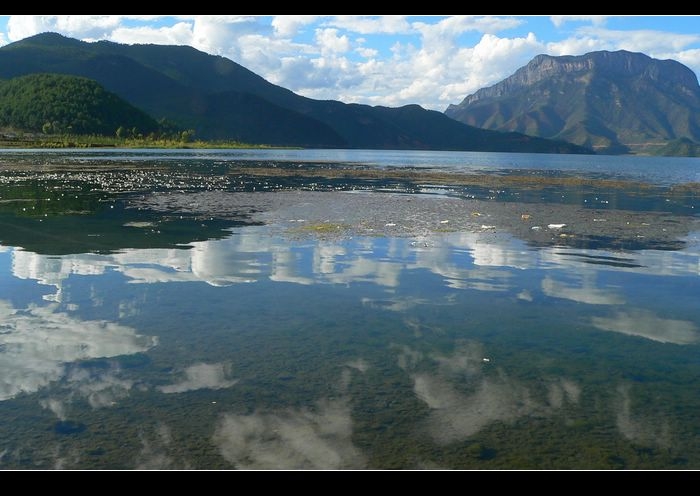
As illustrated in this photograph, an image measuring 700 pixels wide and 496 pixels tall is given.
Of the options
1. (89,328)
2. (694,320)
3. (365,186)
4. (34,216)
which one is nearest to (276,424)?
(89,328)

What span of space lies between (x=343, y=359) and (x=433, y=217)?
2678 cm

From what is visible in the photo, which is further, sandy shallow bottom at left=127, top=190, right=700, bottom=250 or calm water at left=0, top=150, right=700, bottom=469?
sandy shallow bottom at left=127, top=190, right=700, bottom=250

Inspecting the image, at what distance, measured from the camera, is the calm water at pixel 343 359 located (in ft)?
32.1

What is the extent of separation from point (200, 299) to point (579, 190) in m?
58.8

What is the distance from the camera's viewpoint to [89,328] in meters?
15.5

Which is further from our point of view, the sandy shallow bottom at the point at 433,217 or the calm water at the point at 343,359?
the sandy shallow bottom at the point at 433,217

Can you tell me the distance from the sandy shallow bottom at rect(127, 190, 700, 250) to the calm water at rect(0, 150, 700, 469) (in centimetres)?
613

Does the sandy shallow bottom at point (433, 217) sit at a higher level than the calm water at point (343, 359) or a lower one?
higher

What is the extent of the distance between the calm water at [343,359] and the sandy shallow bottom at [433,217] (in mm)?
6126

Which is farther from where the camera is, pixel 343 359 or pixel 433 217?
pixel 433 217

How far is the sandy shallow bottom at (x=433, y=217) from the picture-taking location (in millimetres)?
32469

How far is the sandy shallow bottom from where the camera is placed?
32.5 m

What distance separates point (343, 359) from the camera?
1362cm
